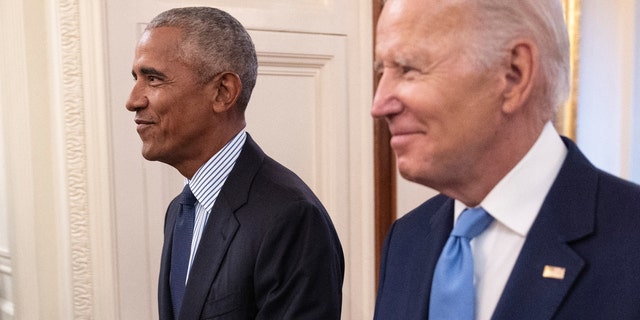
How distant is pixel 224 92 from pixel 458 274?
3.21ft

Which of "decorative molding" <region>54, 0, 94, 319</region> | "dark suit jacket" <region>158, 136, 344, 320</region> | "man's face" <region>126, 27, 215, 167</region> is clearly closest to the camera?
"dark suit jacket" <region>158, 136, 344, 320</region>

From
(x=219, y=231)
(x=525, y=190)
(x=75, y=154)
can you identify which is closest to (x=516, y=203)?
(x=525, y=190)

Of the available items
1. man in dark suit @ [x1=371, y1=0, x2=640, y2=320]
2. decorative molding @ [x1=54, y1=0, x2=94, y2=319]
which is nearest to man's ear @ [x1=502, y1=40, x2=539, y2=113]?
man in dark suit @ [x1=371, y1=0, x2=640, y2=320]

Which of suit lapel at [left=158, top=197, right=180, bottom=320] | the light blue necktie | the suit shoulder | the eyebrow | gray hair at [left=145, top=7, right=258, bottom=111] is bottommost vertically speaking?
suit lapel at [left=158, top=197, right=180, bottom=320]

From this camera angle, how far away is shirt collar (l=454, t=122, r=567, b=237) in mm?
1122

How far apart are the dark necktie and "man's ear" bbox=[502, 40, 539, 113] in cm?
108

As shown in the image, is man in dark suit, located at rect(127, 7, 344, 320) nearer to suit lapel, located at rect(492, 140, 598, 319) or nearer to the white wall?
suit lapel, located at rect(492, 140, 598, 319)

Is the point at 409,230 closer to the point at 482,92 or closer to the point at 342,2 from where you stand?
the point at 482,92

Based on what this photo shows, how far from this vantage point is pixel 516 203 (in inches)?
44.2

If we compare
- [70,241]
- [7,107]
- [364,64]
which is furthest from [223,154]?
[364,64]

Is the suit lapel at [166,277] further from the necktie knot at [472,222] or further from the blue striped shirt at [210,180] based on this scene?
the necktie knot at [472,222]

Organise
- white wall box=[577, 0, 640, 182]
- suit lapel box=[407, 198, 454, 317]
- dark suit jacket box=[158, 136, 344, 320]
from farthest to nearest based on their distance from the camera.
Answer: white wall box=[577, 0, 640, 182], dark suit jacket box=[158, 136, 344, 320], suit lapel box=[407, 198, 454, 317]

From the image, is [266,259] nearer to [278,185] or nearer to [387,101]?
[278,185]

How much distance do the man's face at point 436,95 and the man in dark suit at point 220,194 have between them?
67 centimetres
